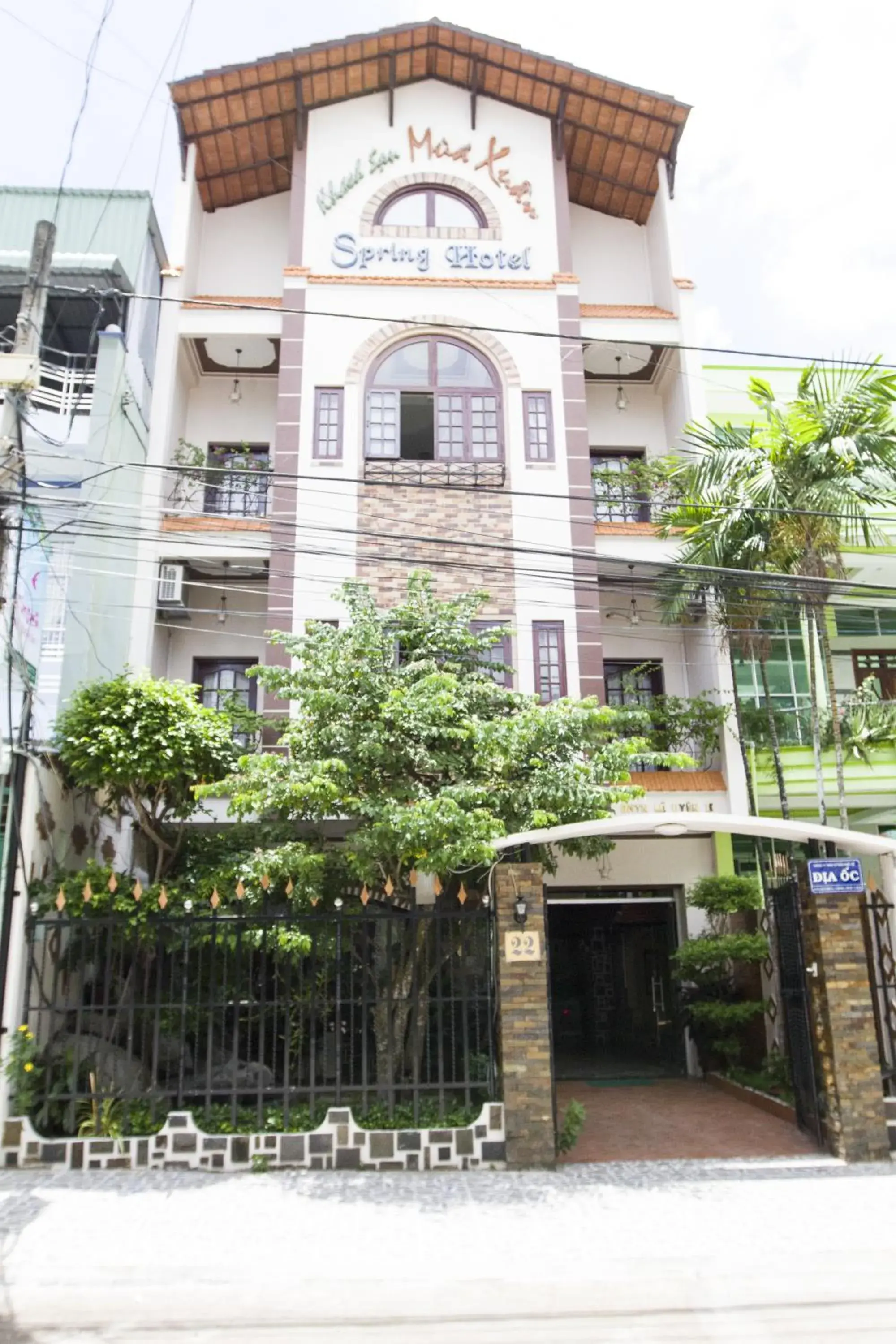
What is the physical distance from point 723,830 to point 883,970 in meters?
1.82

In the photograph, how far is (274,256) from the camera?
1599 centimetres

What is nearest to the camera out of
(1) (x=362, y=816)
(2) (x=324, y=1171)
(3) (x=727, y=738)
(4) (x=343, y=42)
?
(2) (x=324, y=1171)

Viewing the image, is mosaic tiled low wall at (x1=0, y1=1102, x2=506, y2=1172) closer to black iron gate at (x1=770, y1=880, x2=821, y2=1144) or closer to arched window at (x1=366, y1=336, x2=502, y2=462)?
black iron gate at (x1=770, y1=880, x2=821, y2=1144)

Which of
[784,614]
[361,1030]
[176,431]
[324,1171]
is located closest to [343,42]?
[176,431]

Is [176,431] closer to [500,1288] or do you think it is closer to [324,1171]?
[324,1171]

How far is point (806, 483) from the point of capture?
36.9ft

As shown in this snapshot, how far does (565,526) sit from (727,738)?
3584 mm

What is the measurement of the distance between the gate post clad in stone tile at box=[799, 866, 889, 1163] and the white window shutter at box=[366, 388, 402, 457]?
27.3 feet

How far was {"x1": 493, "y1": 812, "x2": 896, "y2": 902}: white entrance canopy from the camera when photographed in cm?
790

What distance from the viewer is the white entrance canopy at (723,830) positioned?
25.9 feet

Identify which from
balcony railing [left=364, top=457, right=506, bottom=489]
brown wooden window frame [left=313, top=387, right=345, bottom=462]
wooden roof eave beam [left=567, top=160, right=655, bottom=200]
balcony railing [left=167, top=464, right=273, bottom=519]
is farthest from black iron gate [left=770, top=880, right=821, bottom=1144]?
wooden roof eave beam [left=567, top=160, right=655, bottom=200]

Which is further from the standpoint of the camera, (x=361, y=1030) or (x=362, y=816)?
(x=362, y=816)

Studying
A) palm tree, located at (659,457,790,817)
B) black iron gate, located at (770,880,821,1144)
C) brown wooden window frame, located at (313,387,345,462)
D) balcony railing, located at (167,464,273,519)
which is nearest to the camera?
black iron gate, located at (770,880,821,1144)

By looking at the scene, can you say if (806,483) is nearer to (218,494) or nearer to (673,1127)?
(673,1127)
